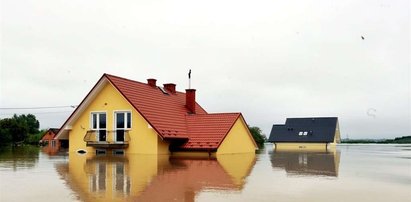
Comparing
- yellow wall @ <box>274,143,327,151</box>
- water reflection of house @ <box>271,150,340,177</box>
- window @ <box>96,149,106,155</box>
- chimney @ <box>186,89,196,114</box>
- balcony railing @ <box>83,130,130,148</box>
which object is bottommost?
yellow wall @ <box>274,143,327,151</box>

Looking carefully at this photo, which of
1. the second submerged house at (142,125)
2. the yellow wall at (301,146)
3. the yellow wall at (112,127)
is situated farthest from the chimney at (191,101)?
the yellow wall at (301,146)

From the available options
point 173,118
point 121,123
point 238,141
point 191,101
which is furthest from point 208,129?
point 121,123

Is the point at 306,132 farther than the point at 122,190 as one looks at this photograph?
Yes

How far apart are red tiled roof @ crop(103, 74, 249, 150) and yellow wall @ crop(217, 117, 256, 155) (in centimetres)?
58

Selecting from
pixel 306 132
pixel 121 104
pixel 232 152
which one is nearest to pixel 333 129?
pixel 306 132

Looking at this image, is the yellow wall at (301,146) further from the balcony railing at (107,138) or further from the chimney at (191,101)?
the balcony railing at (107,138)

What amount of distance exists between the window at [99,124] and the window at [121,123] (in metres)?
0.85

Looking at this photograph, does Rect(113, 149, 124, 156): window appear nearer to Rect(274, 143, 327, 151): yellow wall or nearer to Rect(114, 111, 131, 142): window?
Rect(114, 111, 131, 142): window

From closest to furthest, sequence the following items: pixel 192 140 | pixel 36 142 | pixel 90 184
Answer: pixel 90 184
pixel 192 140
pixel 36 142

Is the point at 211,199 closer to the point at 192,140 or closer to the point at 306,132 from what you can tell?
the point at 192,140

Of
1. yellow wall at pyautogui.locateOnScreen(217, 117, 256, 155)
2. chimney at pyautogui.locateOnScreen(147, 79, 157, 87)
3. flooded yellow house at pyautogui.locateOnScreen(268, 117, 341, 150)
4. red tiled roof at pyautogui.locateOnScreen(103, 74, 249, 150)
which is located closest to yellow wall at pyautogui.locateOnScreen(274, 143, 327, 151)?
flooded yellow house at pyautogui.locateOnScreen(268, 117, 341, 150)

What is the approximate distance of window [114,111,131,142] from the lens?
75.8ft

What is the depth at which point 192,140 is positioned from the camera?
22547 mm

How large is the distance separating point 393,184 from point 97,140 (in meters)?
17.1
